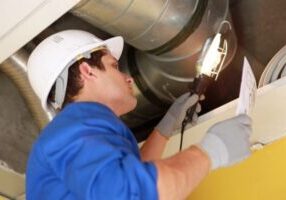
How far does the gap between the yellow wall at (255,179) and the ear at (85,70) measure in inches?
28.4

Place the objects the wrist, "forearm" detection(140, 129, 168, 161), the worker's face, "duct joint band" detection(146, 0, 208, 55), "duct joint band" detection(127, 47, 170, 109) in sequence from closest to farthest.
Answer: the wrist
the worker's face
"forearm" detection(140, 129, 168, 161)
"duct joint band" detection(146, 0, 208, 55)
"duct joint band" detection(127, 47, 170, 109)

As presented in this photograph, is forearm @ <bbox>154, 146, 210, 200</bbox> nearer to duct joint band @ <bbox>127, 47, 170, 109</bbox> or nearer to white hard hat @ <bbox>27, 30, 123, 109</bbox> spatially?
white hard hat @ <bbox>27, 30, 123, 109</bbox>

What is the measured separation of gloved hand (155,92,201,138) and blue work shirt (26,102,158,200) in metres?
0.48

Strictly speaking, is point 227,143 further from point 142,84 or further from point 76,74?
point 142,84

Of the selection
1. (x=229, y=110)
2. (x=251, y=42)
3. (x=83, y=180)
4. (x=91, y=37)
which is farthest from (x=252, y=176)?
(x=83, y=180)

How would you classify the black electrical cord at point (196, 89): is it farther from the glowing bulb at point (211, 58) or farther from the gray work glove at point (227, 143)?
the gray work glove at point (227, 143)

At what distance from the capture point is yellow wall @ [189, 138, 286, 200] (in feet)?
5.34

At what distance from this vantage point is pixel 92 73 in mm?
1313

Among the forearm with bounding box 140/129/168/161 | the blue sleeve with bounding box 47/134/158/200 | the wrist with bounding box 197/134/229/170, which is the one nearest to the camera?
the blue sleeve with bounding box 47/134/158/200

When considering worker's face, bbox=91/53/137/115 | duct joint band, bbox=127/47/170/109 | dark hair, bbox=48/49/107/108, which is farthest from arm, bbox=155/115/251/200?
duct joint band, bbox=127/47/170/109

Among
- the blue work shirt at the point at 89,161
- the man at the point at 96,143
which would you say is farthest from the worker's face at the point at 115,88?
the blue work shirt at the point at 89,161

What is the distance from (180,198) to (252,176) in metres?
0.73

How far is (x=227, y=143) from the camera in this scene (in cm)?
115

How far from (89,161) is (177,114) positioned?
690mm
